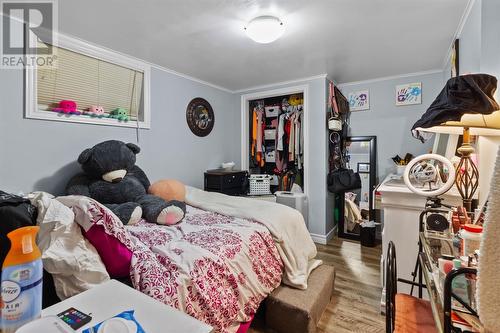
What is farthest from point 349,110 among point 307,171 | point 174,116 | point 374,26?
point 174,116

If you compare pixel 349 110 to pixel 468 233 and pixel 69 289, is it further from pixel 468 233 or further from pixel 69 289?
pixel 69 289

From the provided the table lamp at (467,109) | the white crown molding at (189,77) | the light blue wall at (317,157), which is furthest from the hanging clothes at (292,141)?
the table lamp at (467,109)

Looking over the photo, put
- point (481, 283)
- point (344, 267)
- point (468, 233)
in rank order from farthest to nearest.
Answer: point (344, 267) → point (468, 233) → point (481, 283)

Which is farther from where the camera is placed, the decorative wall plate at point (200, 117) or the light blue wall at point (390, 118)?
the decorative wall plate at point (200, 117)

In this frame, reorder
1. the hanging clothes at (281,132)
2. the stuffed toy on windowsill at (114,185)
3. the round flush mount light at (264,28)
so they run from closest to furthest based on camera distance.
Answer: the round flush mount light at (264,28) → the stuffed toy on windowsill at (114,185) → the hanging clothes at (281,132)

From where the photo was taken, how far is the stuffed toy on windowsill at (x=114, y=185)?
1.88m

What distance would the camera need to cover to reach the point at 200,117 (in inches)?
134

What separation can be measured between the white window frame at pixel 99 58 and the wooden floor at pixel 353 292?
2257 mm

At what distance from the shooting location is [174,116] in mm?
3043

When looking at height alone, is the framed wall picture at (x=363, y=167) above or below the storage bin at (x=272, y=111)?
below

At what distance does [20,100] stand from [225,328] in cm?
222

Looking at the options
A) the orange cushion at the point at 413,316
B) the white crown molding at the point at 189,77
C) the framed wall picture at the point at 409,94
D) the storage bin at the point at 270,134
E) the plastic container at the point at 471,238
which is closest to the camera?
the plastic container at the point at 471,238

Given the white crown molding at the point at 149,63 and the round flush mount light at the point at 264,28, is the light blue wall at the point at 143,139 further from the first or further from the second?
the round flush mount light at the point at 264,28

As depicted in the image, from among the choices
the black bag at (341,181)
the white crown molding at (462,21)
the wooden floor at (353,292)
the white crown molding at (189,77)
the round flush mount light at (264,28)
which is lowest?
the wooden floor at (353,292)
